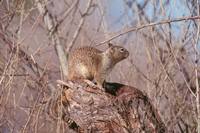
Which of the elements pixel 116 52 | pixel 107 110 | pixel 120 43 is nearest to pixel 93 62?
pixel 116 52

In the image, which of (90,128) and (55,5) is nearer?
(90,128)

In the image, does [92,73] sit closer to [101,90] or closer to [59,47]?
[101,90]

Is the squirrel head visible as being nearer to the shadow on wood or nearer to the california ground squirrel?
the california ground squirrel

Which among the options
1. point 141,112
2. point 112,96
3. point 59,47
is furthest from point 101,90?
Answer: point 59,47

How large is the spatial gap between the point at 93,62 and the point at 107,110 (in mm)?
762

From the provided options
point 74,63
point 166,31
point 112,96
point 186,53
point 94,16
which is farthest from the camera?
point 94,16

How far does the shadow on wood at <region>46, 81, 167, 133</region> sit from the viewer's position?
4.10 meters

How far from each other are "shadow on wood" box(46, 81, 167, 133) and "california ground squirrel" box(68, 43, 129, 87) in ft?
1.20

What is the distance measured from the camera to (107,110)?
13.5ft

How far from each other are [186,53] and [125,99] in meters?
2.32

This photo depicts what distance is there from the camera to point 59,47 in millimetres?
7836

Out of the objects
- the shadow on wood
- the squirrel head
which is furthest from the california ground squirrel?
the shadow on wood

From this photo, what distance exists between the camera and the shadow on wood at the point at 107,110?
410 centimetres

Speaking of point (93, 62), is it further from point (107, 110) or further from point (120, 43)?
point (120, 43)
